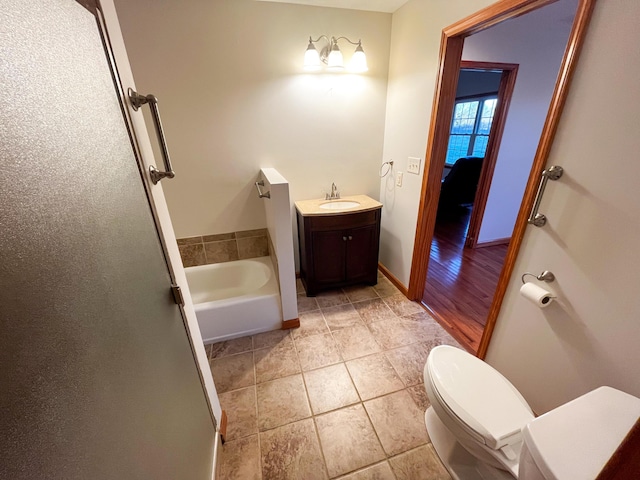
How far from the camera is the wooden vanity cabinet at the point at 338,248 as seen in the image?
218 cm

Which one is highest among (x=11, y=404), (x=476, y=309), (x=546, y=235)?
(x=11, y=404)

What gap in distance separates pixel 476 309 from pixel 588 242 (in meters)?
1.36

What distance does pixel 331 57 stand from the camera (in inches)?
76.0

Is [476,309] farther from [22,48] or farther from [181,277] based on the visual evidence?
[22,48]

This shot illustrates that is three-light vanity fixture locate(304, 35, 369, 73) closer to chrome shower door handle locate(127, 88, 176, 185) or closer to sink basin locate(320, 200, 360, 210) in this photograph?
sink basin locate(320, 200, 360, 210)

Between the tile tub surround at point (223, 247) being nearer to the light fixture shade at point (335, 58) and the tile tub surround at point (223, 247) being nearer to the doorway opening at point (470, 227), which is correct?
the light fixture shade at point (335, 58)

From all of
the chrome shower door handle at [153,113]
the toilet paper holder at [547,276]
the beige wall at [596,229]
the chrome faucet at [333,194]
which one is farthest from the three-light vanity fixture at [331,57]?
the toilet paper holder at [547,276]

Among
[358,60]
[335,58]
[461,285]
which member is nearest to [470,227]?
[461,285]

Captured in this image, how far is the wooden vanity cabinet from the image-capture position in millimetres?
2180

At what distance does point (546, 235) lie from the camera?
116 centimetres

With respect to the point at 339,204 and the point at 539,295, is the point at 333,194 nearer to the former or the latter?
the point at 339,204

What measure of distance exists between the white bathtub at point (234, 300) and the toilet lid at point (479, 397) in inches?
47.3

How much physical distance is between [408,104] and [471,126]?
3858 millimetres

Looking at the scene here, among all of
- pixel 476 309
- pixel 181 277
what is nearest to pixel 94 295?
pixel 181 277
